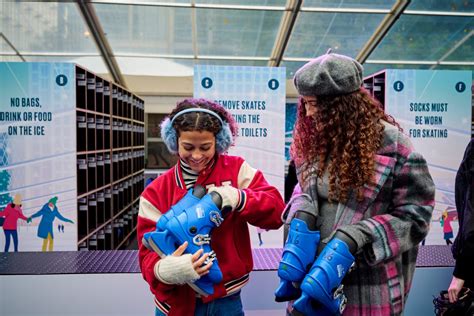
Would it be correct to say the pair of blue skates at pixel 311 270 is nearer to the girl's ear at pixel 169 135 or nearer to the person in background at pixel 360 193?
the person in background at pixel 360 193

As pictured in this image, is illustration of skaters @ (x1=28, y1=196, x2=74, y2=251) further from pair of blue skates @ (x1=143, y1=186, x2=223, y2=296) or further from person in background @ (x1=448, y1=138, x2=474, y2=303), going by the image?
person in background @ (x1=448, y1=138, x2=474, y2=303)

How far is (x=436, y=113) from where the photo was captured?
3.65 meters

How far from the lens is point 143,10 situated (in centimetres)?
596

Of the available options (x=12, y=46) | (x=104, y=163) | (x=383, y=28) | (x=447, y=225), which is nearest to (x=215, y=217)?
(x=447, y=225)

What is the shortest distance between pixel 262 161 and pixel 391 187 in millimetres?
2439

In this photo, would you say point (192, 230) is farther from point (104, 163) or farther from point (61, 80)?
point (104, 163)

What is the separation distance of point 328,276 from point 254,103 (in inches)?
102

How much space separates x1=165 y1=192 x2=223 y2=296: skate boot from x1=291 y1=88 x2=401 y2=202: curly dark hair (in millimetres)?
253

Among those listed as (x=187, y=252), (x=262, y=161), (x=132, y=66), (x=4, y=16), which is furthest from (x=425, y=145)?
(x=4, y=16)

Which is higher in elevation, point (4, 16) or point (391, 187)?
point (4, 16)

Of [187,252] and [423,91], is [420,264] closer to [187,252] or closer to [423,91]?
[187,252]

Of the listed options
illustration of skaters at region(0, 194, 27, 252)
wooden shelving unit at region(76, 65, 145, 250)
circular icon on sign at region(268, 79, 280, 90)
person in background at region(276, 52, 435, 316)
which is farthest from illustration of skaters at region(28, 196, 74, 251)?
person in background at region(276, 52, 435, 316)

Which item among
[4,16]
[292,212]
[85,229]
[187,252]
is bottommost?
[85,229]

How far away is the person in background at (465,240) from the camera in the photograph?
4.17ft
